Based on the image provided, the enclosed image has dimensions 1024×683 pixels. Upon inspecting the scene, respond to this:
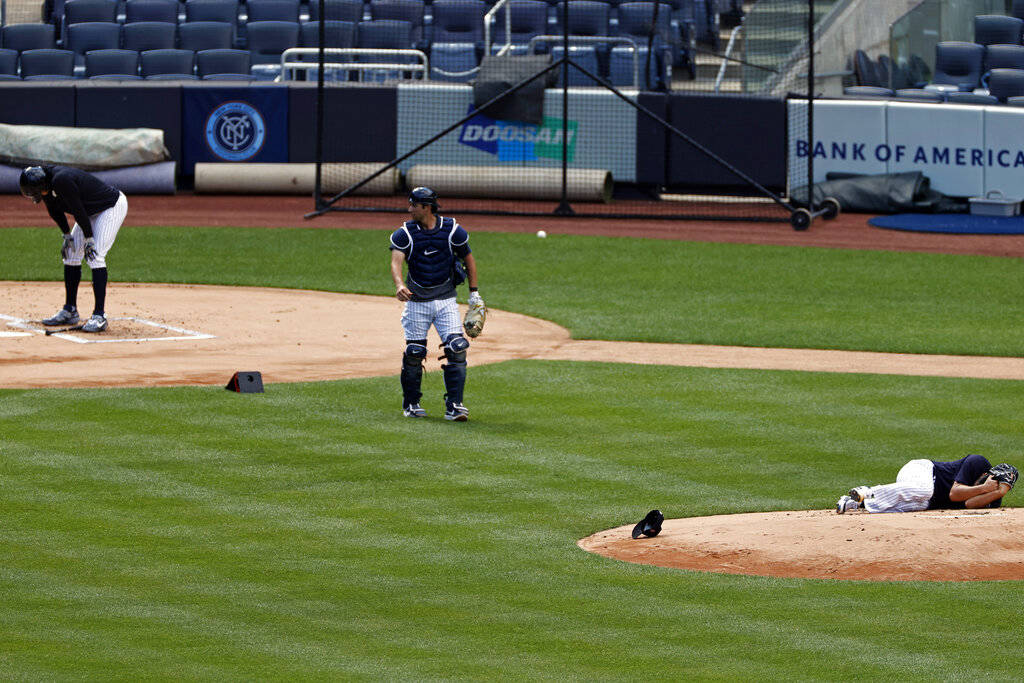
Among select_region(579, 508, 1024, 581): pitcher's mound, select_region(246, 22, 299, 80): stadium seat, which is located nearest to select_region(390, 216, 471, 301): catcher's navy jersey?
select_region(579, 508, 1024, 581): pitcher's mound

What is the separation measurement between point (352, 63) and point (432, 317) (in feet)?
62.3

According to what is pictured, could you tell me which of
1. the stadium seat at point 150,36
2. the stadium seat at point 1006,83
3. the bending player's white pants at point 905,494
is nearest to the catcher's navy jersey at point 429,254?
the bending player's white pants at point 905,494

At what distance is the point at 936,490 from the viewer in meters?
10.3

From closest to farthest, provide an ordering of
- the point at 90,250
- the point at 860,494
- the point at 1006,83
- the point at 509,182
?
1. the point at 860,494
2. the point at 90,250
3. the point at 1006,83
4. the point at 509,182

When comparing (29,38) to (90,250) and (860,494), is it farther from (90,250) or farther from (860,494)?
(860,494)

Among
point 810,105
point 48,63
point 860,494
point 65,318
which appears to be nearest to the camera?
point 860,494

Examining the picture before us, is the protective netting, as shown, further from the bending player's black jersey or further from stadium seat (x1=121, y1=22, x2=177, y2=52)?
the bending player's black jersey

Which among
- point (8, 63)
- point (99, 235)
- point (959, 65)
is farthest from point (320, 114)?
point (959, 65)

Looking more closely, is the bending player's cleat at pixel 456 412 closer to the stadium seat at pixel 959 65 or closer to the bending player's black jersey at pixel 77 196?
the bending player's black jersey at pixel 77 196

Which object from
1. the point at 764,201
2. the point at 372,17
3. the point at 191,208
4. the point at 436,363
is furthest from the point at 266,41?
the point at 436,363

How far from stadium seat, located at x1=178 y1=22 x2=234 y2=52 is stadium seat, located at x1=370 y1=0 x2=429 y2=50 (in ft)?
9.52

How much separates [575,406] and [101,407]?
4.02 meters

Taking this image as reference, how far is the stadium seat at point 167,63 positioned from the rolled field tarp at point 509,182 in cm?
575

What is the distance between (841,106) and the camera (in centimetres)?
2814
